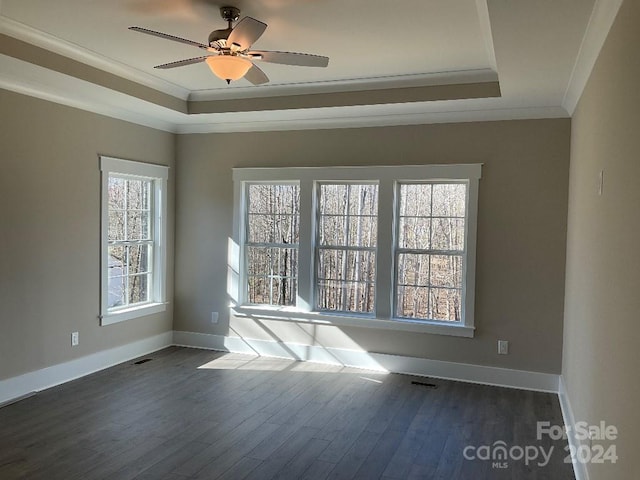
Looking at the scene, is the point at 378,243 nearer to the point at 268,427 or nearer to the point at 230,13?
the point at 268,427

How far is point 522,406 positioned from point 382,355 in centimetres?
145

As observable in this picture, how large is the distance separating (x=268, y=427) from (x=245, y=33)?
275cm

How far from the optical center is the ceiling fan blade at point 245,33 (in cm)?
280

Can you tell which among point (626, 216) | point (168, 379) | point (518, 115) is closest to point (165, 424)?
point (168, 379)

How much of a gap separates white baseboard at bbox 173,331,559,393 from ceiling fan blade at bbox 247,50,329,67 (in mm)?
3175

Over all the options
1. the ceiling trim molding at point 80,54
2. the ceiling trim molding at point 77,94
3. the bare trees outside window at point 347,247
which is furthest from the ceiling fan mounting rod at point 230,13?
the bare trees outside window at point 347,247

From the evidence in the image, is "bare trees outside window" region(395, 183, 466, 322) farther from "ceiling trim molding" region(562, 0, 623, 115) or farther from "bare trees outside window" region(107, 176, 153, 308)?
"bare trees outside window" region(107, 176, 153, 308)

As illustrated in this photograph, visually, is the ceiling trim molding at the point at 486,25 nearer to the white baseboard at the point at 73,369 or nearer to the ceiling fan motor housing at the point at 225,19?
the ceiling fan motor housing at the point at 225,19

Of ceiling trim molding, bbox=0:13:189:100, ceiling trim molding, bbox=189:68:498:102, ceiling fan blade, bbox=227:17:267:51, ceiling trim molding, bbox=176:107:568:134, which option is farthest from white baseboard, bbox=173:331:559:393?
ceiling fan blade, bbox=227:17:267:51

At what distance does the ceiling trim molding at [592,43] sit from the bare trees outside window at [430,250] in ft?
4.93

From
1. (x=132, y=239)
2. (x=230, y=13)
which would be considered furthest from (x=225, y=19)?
(x=132, y=239)

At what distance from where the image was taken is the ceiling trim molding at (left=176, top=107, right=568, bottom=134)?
481 centimetres

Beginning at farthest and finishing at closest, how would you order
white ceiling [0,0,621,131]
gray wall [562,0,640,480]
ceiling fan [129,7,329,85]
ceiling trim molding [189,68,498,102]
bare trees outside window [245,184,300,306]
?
bare trees outside window [245,184,300,306] → ceiling trim molding [189,68,498,102] → ceiling fan [129,7,329,85] → white ceiling [0,0,621,131] → gray wall [562,0,640,480]

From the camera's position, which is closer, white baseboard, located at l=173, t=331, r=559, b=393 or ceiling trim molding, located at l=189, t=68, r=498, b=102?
ceiling trim molding, located at l=189, t=68, r=498, b=102
